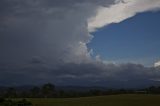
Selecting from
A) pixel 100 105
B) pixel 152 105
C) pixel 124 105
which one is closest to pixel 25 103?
pixel 100 105

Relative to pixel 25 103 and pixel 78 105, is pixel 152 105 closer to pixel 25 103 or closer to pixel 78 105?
pixel 78 105

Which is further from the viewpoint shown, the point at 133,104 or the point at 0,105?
the point at 133,104

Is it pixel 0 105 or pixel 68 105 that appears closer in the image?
pixel 0 105

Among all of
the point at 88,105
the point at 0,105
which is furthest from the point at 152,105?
the point at 0,105

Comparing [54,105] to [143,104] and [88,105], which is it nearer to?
[88,105]

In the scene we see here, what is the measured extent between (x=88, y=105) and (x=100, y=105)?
13.4 ft

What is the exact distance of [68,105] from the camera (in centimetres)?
11888

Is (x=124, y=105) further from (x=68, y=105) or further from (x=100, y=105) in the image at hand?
(x=68, y=105)

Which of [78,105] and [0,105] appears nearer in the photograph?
[0,105]

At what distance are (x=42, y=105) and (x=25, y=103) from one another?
241 inches

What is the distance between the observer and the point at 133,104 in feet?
393

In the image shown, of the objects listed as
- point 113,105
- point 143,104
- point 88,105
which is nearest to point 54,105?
point 88,105

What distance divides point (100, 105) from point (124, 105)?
8.18m

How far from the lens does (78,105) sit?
11756 centimetres
